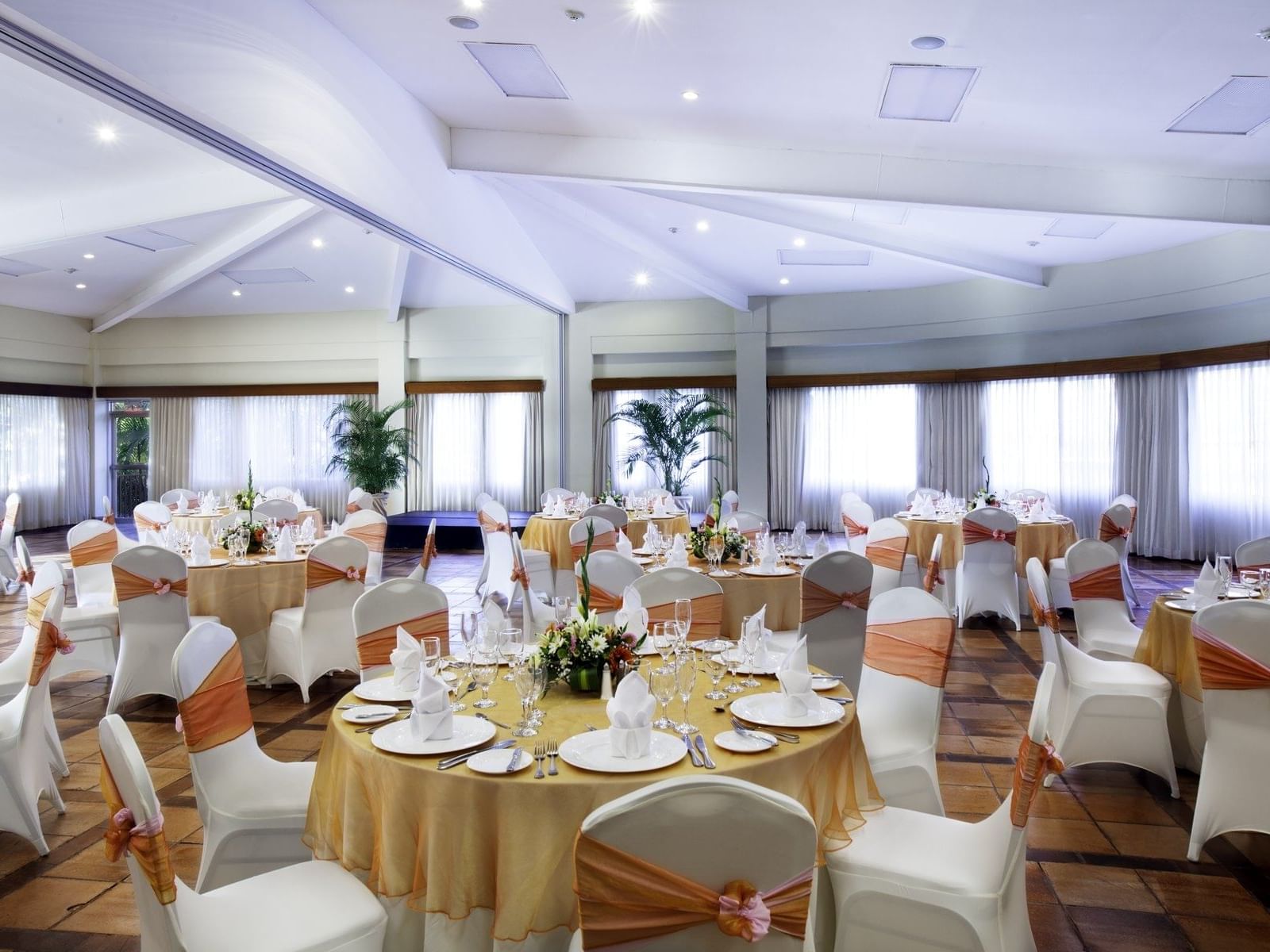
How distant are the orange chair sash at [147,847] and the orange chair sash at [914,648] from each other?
7.50 feet

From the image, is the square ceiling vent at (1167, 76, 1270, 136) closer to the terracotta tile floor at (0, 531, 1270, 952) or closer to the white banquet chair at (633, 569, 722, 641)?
the terracotta tile floor at (0, 531, 1270, 952)

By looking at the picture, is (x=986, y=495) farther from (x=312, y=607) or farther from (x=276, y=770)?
(x=276, y=770)

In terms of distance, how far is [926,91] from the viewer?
5.59 m

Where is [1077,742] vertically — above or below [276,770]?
below

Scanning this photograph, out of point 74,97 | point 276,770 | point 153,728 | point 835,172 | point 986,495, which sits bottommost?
point 153,728

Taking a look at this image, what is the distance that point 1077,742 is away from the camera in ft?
12.6

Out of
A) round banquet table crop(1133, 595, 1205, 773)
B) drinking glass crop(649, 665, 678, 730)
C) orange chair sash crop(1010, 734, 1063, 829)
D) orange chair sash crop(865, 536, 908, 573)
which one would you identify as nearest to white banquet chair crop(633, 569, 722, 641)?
drinking glass crop(649, 665, 678, 730)

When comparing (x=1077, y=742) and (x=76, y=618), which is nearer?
(x=1077, y=742)

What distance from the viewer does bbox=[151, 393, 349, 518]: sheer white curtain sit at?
1430 cm

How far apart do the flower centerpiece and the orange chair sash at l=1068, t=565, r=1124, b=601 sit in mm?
3300

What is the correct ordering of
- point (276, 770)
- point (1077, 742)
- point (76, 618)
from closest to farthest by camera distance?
point (276, 770) < point (1077, 742) < point (76, 618)

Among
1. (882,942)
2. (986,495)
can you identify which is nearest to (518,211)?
(986,495)

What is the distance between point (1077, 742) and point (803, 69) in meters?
4.23

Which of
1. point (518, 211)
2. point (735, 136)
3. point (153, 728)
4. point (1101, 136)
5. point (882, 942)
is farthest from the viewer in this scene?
point (518, 211)
